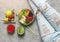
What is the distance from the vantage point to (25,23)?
1.19 m

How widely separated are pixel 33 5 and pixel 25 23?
18cm

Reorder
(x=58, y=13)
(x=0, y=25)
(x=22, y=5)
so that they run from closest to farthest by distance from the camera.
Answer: (x=58, y=13)
(x=0, y=25)
(x=22, y=5)

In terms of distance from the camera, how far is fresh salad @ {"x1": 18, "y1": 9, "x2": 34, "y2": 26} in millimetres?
1189

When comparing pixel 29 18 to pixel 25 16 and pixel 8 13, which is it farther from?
pixel 8 13

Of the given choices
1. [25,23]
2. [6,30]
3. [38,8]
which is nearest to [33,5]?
[38,8]

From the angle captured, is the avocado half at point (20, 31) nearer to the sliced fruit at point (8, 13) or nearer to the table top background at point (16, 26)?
the table top background at point (16, 26)

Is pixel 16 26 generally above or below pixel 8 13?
Answer: below

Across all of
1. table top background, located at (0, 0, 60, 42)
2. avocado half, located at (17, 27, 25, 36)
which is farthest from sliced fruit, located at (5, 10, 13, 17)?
avocado half, located at (17, 27, 25, 36)

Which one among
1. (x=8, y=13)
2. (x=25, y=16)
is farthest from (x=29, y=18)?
(x=8, y=13)

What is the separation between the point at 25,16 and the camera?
3.98 ft

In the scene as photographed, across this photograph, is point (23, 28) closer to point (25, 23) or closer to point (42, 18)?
point (25, 23)

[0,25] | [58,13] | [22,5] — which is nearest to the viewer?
[58,13]

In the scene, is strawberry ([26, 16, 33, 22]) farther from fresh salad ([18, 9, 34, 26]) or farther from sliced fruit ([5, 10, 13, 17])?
sliced fruit ([5, 10, 13, 17])

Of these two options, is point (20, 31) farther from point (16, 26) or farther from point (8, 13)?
point (8, 13)
